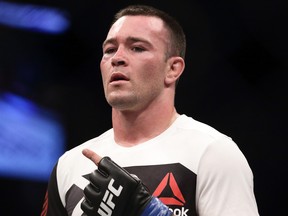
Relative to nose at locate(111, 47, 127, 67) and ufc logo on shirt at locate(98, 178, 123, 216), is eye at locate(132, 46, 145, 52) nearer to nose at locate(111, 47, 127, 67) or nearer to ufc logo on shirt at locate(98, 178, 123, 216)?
nose at locate(111, 47, 127, 67)

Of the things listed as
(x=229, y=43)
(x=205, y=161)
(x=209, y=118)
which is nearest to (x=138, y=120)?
(x=205, y=161)

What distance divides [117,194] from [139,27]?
0.56 m

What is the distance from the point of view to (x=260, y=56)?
2631 mm

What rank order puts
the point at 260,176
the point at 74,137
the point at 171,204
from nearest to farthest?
the point at 171,204
the point at 260,176
the point at 74,137

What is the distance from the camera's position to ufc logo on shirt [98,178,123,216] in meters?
1.26

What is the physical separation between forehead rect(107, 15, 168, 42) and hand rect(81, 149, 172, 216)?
1.56ft

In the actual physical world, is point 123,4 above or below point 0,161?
above

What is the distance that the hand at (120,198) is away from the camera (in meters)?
1.25

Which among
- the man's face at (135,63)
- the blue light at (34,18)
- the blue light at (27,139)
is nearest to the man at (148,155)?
the man's face at (135,63)

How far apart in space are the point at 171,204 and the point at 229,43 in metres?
1.45

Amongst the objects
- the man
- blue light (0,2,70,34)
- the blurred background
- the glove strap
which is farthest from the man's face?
blue light (0,2,70,34)

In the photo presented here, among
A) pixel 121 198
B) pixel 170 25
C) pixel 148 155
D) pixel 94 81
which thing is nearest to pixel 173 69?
pixel 170 25

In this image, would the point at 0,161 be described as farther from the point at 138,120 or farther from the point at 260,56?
the point at 260,56

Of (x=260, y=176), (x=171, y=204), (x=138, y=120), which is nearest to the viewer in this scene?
(x=171, y=204)
